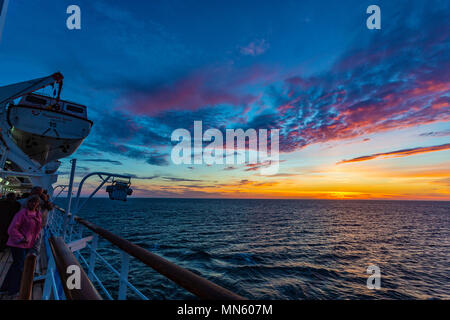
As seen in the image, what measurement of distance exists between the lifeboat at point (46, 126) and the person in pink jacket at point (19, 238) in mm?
15325

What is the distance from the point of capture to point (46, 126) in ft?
52.1

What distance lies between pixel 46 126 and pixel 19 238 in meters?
15.6

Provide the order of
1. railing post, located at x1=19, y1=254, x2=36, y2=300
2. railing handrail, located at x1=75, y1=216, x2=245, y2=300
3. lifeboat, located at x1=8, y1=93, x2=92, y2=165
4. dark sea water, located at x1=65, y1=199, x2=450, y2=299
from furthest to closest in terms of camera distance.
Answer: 1. lifeboat, located at x1=8, y1=93, x2=92, y2=165
2. dark sea water, located at x1=65, y1=199, x2=450, y2=299
3. railing post, located at x1=19, y1=254, x2=36, y2=300
4. railing handrail, located at x1=75, y1=216, x2=245, y2=300

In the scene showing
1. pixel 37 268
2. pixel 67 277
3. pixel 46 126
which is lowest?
pixel 37 268

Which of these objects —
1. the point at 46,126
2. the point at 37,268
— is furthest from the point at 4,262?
the point at 46,126

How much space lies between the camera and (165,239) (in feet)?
94.0

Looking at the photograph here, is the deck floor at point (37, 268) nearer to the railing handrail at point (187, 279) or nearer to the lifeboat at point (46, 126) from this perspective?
the railing handrail at point (187, 279)

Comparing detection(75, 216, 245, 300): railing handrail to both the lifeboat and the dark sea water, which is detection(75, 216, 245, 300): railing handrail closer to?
the dark sea water

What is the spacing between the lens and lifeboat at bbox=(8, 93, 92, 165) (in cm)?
1544

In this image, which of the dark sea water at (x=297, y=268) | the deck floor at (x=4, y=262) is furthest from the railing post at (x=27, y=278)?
the dark sea water at (x=297, y=268)

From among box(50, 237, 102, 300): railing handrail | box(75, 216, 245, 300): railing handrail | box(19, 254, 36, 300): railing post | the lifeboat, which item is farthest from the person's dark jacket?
the lifeboat

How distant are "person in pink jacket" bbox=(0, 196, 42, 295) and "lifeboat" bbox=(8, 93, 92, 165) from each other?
50.3ft

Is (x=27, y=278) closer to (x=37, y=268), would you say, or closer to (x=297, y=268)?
(x=37, y=268)
